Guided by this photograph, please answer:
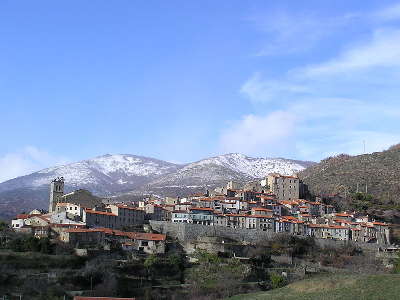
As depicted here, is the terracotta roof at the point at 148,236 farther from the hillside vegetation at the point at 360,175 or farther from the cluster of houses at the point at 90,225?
the hillside vegetation at the point at 360,175

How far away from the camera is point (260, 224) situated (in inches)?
3241

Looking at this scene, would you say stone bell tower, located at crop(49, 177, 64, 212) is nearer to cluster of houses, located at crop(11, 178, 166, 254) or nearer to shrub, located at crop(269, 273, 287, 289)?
cluster of houses, located at crop(11, 178, 166, 254)

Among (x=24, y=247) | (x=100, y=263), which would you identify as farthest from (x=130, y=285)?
(x=24, y=247)

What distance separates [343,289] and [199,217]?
3794cm

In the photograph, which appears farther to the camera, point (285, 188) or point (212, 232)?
point (285, 188)

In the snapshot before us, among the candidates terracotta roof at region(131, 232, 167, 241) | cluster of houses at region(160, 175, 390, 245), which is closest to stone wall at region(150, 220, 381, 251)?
cluster of houses at region(160, 175, 390, 245)

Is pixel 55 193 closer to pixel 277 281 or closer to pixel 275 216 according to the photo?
pixel 275 216

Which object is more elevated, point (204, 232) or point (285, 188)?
point (285, 188)

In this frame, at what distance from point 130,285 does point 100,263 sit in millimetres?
3467

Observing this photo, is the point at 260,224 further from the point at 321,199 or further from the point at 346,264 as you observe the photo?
the point at 321,199

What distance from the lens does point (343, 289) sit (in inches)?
1783

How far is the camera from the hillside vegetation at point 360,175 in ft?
379

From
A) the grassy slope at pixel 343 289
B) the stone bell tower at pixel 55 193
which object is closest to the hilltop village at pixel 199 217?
the stone bell tower at pixel 55 193

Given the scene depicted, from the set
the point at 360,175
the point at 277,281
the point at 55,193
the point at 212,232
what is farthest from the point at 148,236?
the point at 360,175
